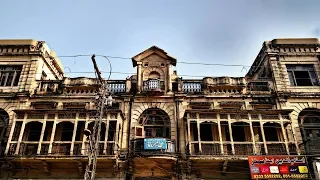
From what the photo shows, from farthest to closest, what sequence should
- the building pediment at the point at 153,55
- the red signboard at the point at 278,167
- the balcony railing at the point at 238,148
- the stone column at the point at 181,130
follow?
the building pediment at the point at 153,55, the stone column at the point at 181,130, the balcony railing at the point at 238,148, the red signboard at the point at 278,167

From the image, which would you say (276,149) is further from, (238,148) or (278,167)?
(238,148)

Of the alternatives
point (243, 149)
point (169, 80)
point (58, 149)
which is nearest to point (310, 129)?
point (243, 149)

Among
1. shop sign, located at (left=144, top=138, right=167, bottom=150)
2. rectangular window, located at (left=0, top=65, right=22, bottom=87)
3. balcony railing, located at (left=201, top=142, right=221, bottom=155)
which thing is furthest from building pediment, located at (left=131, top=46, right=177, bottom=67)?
rectangular window, located at (left=0, top=65, right=22, bottom=87)

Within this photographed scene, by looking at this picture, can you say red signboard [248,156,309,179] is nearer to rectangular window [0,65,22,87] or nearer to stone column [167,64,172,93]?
stone column [167,64,172,93]

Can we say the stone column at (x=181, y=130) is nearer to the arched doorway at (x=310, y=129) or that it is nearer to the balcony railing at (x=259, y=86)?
the balcony railing at (x=259, y=86)

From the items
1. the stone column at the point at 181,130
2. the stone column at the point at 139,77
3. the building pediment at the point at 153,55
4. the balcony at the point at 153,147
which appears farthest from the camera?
the building pediment at the point at 153,55

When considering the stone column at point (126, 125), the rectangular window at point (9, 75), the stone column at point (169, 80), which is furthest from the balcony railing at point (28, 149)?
the stone column at point (169, 80)

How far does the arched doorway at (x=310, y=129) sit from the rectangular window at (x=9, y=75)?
63.0ft

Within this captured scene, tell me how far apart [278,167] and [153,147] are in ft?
23.1

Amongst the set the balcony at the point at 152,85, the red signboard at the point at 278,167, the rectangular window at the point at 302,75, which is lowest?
the red signboard at the point at 278,167

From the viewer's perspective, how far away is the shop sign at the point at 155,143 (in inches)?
664

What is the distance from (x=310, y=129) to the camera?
749 inches

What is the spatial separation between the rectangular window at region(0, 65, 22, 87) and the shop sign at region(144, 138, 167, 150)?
1042 cm

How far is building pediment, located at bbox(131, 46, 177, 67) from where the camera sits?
69.2 ft
